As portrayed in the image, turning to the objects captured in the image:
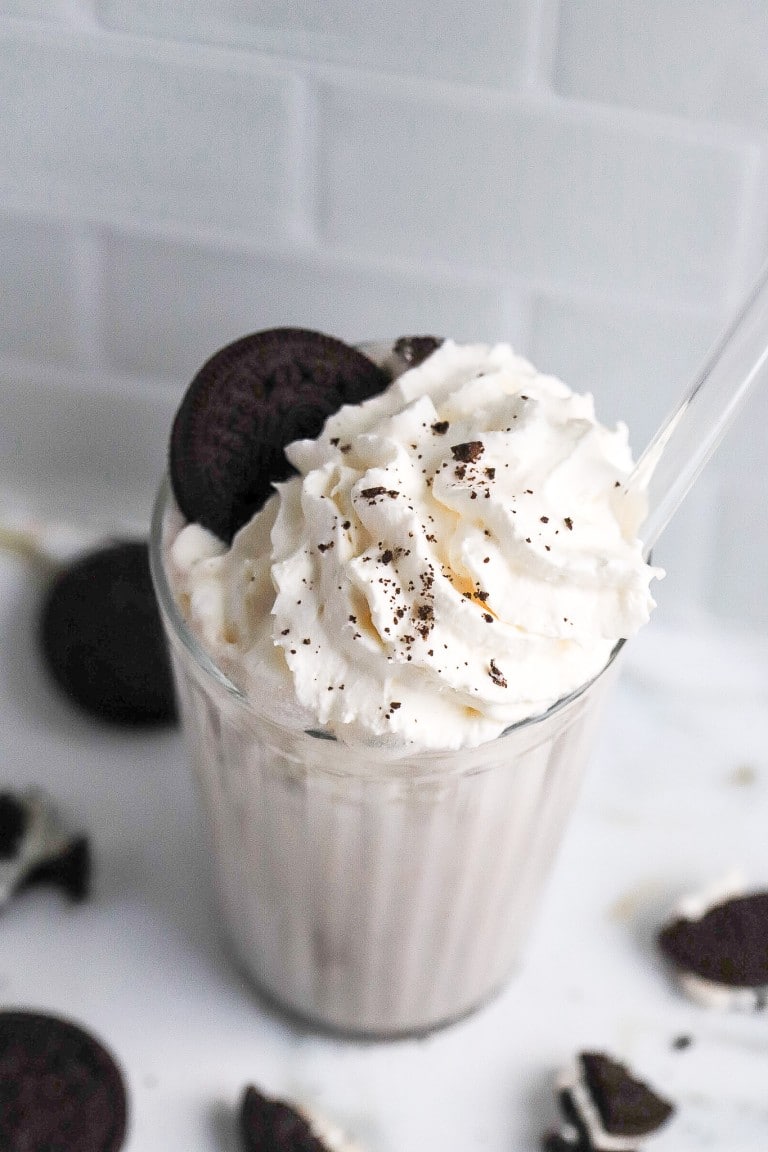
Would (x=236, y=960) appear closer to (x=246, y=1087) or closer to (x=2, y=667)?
(x=246, y=1087)

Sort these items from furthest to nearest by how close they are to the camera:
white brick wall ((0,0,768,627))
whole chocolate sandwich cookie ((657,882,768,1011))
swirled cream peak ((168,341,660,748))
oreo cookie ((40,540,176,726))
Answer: oreo cookie ((40,540,176,726)) < whole chocolate sandwich cookie ((657,882,768,1011)) < white brick wall ((0,0,768,627)) < swirled cream peak ((168,341,660,748))

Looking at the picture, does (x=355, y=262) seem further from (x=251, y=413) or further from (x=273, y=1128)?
(x=273, y=1128)

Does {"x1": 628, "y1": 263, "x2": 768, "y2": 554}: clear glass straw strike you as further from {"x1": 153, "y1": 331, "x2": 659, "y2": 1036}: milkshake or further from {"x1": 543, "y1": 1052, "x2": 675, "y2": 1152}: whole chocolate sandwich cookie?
{"x1": 543, "y1": 1052, "x2": 675, "y2": 1152}: whole chocolate sandwich cookie

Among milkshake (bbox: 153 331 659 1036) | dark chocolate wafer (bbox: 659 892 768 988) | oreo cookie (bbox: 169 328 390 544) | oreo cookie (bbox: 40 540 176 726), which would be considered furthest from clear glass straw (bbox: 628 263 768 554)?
oreo cookie (bbox: 40 540 176 726)

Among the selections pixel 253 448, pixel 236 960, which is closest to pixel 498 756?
pixel 253 448

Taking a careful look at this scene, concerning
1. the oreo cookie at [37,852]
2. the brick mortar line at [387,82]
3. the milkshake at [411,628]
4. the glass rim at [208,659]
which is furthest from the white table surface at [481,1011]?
the brick mortar line at [387,82]

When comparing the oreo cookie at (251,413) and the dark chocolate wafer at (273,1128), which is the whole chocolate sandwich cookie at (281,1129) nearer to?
the dark chocolate wafer at (273,1128)
